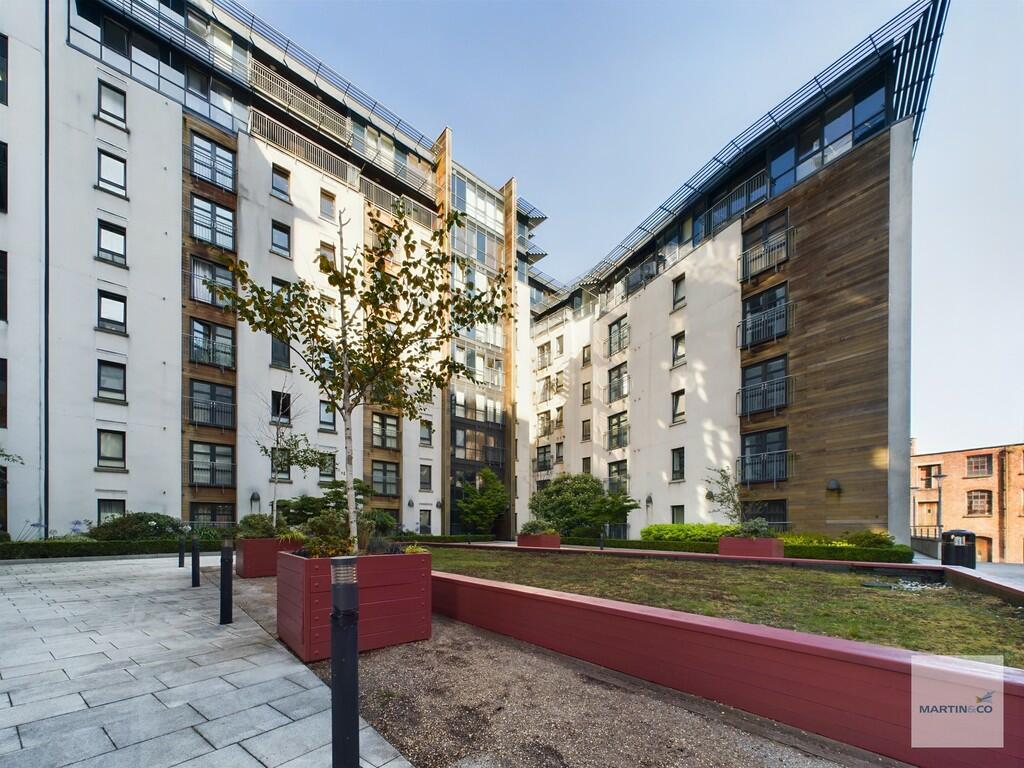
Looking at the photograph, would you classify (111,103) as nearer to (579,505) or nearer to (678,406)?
(579,505)

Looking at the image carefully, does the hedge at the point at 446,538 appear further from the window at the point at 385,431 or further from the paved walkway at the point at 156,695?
the paved walkway at the point at 156,695

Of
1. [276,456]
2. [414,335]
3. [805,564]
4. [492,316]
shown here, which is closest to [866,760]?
[492,316]

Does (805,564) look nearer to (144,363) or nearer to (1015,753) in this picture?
(1015,753)

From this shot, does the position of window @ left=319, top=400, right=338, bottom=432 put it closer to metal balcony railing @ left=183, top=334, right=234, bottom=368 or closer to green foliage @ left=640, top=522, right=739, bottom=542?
metal balcony railing @ left=183, top=334, right=234, bottom=368

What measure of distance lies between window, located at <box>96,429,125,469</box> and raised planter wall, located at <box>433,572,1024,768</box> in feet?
73.9

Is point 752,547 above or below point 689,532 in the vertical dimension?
above

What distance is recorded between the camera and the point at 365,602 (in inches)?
206

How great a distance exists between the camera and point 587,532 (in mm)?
25953

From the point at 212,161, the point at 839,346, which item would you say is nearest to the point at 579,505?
the point at 839,346

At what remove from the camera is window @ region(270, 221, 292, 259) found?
26.4m

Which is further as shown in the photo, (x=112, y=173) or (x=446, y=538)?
(x=446, y=538)

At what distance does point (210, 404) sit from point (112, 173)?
11.2m

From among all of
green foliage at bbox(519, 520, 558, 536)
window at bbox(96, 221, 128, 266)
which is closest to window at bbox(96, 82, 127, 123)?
window at bbox(96, 221, 128, 266)

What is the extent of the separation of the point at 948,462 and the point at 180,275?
4954 centimetres
